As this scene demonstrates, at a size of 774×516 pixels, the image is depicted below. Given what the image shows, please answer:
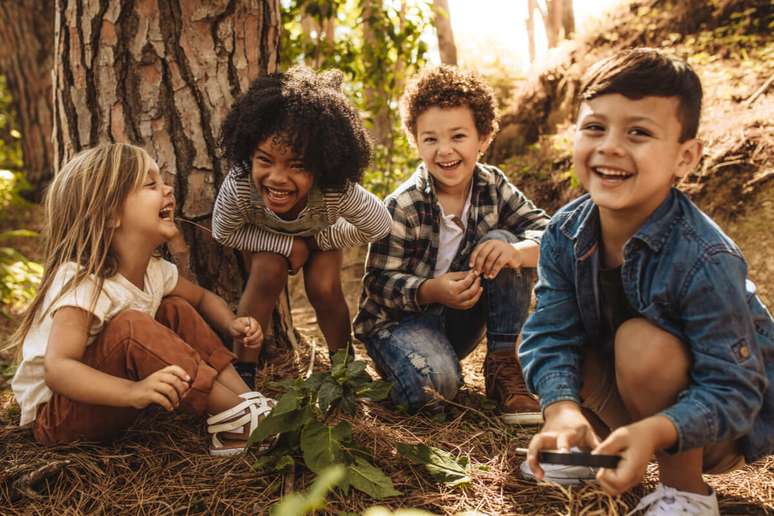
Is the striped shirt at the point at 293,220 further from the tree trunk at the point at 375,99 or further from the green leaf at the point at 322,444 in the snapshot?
the tree trunk at the point at 375,99

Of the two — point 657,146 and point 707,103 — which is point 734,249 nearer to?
point 657,146

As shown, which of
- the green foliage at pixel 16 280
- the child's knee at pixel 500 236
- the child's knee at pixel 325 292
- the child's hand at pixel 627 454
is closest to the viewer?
the child's hand at pixel 627 454

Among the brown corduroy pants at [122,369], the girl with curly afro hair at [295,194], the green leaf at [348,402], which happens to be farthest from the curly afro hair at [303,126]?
the green leaf at [348,402]

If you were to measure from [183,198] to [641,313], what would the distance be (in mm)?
1902

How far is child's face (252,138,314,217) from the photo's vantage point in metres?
2.40

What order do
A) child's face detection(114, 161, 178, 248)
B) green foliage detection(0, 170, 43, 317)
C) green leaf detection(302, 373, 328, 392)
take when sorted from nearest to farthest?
green leaf detection(302, 373, 328, 392)
child's face detection(114, 161, 178, 248)
green foliage detection(0, 170, 43, 317)

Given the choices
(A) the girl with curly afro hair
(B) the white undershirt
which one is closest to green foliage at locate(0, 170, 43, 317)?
(A) the girl with curly afro hair

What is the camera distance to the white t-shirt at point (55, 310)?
2.05m

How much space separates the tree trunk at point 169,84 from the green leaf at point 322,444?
3.71ft

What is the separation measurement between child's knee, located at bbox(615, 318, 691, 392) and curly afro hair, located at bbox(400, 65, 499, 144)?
145cm

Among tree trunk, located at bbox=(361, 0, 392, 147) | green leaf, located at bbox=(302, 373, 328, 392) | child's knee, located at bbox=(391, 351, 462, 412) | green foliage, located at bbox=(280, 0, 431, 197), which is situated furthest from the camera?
tree trunk, located at bbox=(361, 0, 392, 147)

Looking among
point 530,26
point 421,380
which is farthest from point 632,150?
point 530,26

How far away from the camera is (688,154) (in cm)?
167

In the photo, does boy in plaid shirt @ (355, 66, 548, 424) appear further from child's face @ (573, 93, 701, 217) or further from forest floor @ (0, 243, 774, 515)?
child's face @ (573, 93, 701, 217)
